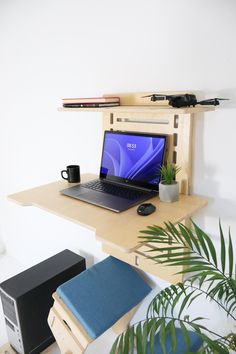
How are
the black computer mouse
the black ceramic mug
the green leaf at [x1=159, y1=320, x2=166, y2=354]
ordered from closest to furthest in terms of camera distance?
the green leaf at [x1=159, y1=320, x2=166, y2=354] < the black computer mouse < the black ceramic mug

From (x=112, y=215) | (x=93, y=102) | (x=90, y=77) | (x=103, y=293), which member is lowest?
(x=103, y=293)

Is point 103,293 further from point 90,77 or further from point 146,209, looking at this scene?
point 90,77

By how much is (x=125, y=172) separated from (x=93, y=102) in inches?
14.3

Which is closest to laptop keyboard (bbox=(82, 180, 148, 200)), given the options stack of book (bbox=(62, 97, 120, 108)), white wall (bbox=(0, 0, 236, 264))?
white wall (bbox=(0, 0, 236, 264))

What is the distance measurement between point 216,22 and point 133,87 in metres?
0.45

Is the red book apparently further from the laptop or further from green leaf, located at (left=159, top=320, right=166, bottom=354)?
green leaf, located at (left=159, top=320, right=166, bottom=354)

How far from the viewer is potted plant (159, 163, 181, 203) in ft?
3.76

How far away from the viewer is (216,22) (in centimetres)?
105

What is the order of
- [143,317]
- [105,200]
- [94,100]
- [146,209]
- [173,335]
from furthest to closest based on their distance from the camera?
1. [143,317]
2. [94,100]
3. [105,200]
4. [146,209]
5. [173,335]

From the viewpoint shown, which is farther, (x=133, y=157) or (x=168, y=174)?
(x=133, y=157)

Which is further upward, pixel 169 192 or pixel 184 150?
pixel 184 150

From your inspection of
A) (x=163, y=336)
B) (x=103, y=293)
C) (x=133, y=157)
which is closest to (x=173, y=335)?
(x=163, y=336)

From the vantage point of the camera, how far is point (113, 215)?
1.08 metres

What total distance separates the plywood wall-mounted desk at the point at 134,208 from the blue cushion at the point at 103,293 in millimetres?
87
